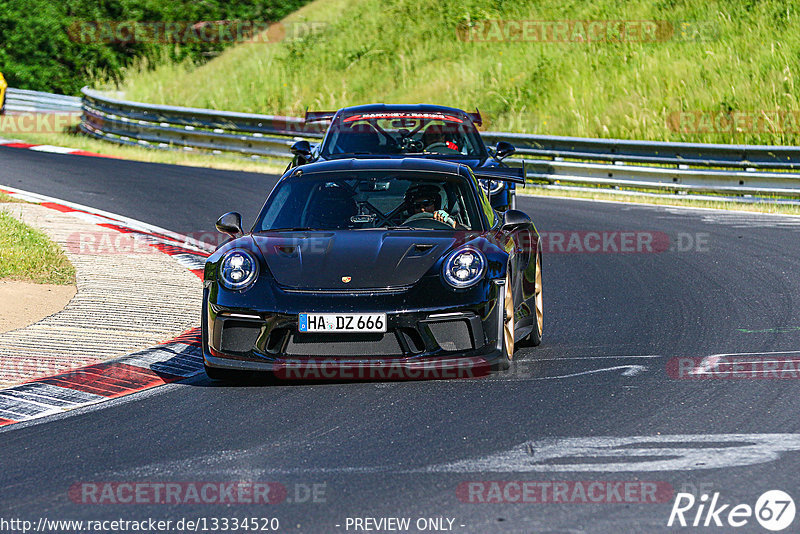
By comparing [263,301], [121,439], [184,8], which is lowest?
[121,439]

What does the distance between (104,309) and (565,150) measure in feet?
40.8

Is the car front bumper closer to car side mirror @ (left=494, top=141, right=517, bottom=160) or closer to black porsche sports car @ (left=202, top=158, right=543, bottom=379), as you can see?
black porsche sports car @ (left=202, top=158, right=543, bottom=379)

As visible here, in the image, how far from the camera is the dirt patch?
908 cm

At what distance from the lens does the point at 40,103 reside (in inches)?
1347

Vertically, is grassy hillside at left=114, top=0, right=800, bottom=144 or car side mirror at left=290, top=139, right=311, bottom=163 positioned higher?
grassy hillside at left=114, top=0, right=800, bottom=144

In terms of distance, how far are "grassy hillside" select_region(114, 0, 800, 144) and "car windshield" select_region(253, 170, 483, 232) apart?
48.2 ft

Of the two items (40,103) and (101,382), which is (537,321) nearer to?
(101,382)

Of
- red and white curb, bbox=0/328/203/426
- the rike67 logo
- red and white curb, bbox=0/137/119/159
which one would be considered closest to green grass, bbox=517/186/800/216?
red and white curb, bbox=0/137/119/159

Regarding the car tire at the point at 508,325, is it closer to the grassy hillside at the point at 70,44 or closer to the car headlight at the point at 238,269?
the car headlight at the point at 238,269

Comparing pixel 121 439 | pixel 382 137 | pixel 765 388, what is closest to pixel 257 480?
pixel 121 439

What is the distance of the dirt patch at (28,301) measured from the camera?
9.08 meters

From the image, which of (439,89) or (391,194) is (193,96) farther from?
(391,194)

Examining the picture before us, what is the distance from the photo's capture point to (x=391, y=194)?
A: 8797mm

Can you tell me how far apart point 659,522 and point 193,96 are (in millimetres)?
29004
